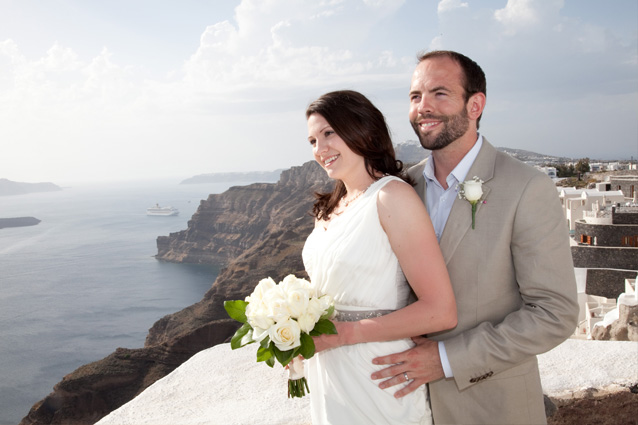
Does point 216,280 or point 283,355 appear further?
point 216,280

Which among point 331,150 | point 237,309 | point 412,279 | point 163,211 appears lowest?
point 163,211

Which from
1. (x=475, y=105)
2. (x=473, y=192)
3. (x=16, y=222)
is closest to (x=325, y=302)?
(x=473, y=192)

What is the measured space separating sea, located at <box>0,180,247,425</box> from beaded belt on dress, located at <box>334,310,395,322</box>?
148ft

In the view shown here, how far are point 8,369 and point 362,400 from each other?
190ft

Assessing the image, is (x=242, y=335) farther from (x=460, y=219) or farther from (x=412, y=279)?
(x=460, y=219)

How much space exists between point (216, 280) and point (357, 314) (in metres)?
59.9

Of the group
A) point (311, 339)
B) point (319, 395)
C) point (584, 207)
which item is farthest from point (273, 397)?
point (584, 207)

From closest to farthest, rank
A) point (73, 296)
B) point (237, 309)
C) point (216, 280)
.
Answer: point (237, 309) < point (216, 280) < point (73, 296)

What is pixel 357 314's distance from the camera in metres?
2.03

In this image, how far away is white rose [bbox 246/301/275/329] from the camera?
1855mm

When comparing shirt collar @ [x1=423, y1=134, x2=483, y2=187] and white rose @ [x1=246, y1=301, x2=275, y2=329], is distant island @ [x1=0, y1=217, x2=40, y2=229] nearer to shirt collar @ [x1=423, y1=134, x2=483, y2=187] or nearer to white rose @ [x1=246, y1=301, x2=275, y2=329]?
white rose @ [x1=246, y1=301, x2=275, y2=329]

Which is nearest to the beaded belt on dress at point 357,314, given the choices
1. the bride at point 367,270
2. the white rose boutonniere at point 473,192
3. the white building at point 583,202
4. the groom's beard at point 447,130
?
the bride at point 367,270

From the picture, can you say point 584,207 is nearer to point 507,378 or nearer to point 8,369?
point 507,378

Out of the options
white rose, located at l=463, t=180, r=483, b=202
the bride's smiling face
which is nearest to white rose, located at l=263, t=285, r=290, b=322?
the bride's smiling face
